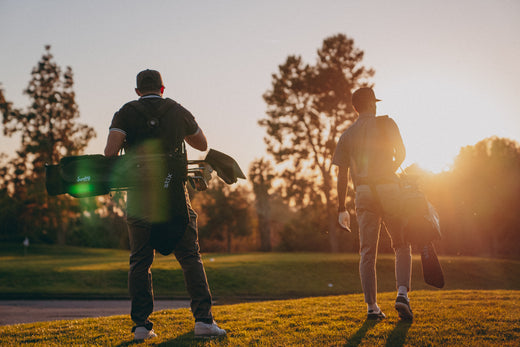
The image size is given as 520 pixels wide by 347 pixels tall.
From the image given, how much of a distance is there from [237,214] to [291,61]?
2542cm

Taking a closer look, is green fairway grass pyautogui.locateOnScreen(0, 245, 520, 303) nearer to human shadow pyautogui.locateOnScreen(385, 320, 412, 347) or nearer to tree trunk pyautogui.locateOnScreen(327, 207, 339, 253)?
human shadow pyautogui.locateOnScreen(385, 320, 412, 347)

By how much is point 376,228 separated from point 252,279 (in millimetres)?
15206

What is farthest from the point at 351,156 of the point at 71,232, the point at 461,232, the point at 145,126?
the point at 71,232

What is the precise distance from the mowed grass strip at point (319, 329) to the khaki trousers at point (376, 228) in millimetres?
457

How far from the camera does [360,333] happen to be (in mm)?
4684

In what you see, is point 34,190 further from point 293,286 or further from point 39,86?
point 293,286

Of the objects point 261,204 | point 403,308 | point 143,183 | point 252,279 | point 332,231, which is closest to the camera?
point 143,183

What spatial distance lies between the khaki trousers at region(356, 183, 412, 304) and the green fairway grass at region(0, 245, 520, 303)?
8715 millimetres

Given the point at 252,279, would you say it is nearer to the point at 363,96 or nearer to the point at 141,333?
the point at 363,96

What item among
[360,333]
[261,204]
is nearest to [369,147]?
[360,333]

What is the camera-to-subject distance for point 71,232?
62531mm

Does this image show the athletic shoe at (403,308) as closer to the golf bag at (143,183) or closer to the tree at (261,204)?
the golf bag at (143,183)

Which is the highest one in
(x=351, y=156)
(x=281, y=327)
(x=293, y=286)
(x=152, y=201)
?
(x=351, y=156)

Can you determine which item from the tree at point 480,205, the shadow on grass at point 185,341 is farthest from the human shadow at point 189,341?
the tree at point 480,205
